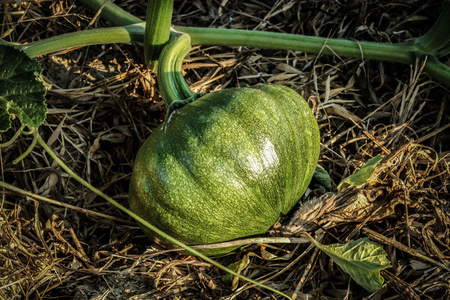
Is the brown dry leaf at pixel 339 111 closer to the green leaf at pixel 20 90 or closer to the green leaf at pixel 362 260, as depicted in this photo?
the green leaf at pixel 362 260

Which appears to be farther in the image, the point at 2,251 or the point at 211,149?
the point at 2,251

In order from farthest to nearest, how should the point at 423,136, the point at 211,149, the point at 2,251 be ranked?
the point at 423,136 → the point at 2,251 → the point at 211,149

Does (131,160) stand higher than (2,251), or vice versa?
(131,160)

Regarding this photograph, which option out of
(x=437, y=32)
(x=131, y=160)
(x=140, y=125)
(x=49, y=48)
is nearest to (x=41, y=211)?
(x=131, y=160)

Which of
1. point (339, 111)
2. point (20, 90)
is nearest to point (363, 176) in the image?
point (339, 111)

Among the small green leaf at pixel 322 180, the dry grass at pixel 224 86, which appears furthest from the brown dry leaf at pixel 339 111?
the small green leaf at pixel 322 180

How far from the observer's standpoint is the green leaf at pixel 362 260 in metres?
1.63

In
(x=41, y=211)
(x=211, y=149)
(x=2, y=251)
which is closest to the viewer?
(x=211, y=149)

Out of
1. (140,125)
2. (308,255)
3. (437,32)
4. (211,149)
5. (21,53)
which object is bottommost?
(308,255)

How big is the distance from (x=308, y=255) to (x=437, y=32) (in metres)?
1.30

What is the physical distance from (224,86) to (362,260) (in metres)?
1.17

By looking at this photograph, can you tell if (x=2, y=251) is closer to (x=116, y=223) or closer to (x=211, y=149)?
(x=116, y=223)

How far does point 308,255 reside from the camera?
1.94m

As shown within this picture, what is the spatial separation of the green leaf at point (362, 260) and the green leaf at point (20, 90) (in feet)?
3.99
